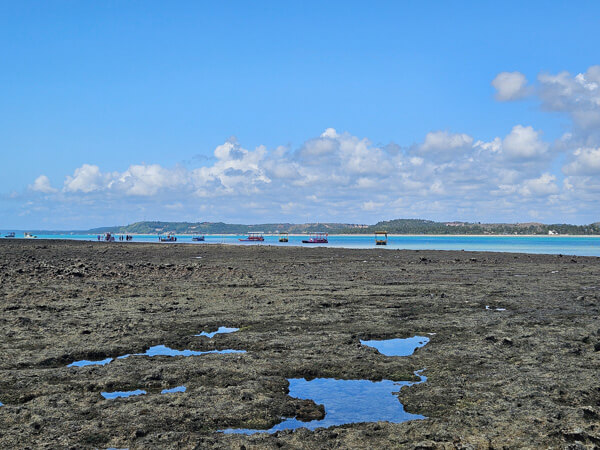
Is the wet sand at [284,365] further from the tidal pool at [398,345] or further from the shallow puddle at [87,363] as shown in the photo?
the tidal pool at [398,345]

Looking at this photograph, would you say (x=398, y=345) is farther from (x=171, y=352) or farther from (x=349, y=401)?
(x=171, y=352)

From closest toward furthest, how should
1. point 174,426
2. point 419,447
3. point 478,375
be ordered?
point 419,447, point 174,426, point 478,375

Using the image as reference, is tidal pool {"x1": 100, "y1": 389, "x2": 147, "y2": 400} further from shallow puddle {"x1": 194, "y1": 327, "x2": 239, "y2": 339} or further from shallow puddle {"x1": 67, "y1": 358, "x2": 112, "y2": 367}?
shallow puddle {"x1": 194, "y1": 327, "x2": 239, "y2": 339}

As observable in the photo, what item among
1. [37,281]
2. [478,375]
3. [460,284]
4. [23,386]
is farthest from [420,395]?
[37,281]

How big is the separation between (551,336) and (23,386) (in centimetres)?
1155

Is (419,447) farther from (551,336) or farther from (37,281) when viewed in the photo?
(37,281)

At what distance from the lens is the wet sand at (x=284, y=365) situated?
24.5ft

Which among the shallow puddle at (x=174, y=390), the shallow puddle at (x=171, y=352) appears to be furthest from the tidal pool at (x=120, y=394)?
the shallow puddle at (x=171, y=352)

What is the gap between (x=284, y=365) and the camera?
11.0 metres

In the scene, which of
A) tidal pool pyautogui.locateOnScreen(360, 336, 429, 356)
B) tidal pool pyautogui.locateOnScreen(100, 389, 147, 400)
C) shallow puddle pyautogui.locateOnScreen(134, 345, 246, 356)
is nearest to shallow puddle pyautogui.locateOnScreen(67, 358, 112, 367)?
shallow puddle pyautogui.locateOnScreen(134, 345, 246, 356)

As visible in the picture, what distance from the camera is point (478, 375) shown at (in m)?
10.2

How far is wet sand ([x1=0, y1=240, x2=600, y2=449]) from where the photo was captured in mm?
7469

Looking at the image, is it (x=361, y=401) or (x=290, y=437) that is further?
(x=361, y=401)

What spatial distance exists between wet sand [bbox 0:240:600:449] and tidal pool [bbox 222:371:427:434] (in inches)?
7.7
